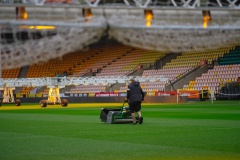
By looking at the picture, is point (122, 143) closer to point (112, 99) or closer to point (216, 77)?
point (112, 99)

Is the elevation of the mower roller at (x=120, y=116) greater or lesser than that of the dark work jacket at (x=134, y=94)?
lesser

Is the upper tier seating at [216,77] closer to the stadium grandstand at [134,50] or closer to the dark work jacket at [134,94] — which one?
the stadium grandstand at [134,50]

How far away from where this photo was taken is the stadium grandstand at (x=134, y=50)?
18.2 m

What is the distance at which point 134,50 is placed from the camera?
220ft

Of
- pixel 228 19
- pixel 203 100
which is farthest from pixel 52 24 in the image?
pixel 203 100

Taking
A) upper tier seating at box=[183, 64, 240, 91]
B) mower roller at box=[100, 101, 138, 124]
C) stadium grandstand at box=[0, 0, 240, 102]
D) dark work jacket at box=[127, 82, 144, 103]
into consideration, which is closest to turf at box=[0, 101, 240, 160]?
dark work jacket at box=[127, 82, 144, 103]

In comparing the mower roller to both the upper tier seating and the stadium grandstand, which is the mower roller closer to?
the stadium grandstand

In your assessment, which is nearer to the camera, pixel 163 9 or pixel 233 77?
pixel 163 9

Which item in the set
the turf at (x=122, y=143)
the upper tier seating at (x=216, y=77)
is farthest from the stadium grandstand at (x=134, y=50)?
the turf at (x=122, y=143)

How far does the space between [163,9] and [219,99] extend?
3078 centimetres

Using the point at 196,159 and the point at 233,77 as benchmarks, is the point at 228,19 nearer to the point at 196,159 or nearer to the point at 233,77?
the point at 196,159

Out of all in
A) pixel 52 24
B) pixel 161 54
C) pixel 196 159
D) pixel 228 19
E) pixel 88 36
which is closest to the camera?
pixel 196 159

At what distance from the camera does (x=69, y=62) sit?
7200cm

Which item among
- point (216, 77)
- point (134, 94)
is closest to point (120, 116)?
point (134, 94)
